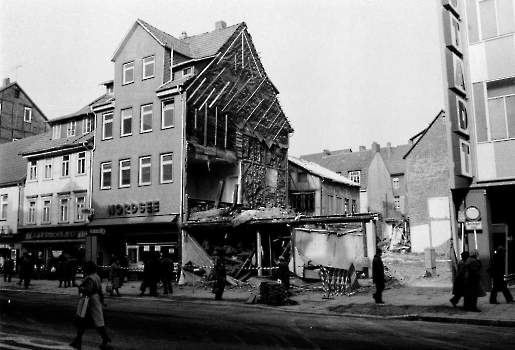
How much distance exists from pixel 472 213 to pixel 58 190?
28301mm

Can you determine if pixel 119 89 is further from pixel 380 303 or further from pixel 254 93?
pixel 380 303

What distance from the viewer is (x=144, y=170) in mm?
31547

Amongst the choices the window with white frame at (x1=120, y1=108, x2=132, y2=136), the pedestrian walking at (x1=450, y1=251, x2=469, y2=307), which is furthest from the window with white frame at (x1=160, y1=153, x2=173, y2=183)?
the pedestrian walking at (x1=450, y1=251, x2=469, y2=307)

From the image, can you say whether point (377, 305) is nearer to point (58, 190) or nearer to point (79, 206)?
point (79, 206)

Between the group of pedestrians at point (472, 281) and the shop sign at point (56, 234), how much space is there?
25.8 meters

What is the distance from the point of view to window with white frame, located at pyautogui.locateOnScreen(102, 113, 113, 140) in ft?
111

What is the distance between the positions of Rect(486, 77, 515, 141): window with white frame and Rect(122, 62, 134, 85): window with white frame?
2183 cm

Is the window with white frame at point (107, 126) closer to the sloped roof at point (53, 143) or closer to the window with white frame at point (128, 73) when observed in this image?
the sloped roof at point (53, 143)

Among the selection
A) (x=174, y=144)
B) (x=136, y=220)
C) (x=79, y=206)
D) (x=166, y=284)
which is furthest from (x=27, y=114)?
(x=166, y=284)

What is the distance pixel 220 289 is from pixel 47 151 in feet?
75.7

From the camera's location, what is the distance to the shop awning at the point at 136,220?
96.5 feet

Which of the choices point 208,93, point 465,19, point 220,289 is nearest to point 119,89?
point 208,93

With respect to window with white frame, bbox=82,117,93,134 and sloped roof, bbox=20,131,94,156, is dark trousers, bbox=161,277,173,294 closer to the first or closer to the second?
sloped roof, bbox=20,131,94,156

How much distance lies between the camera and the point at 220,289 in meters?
20.2
